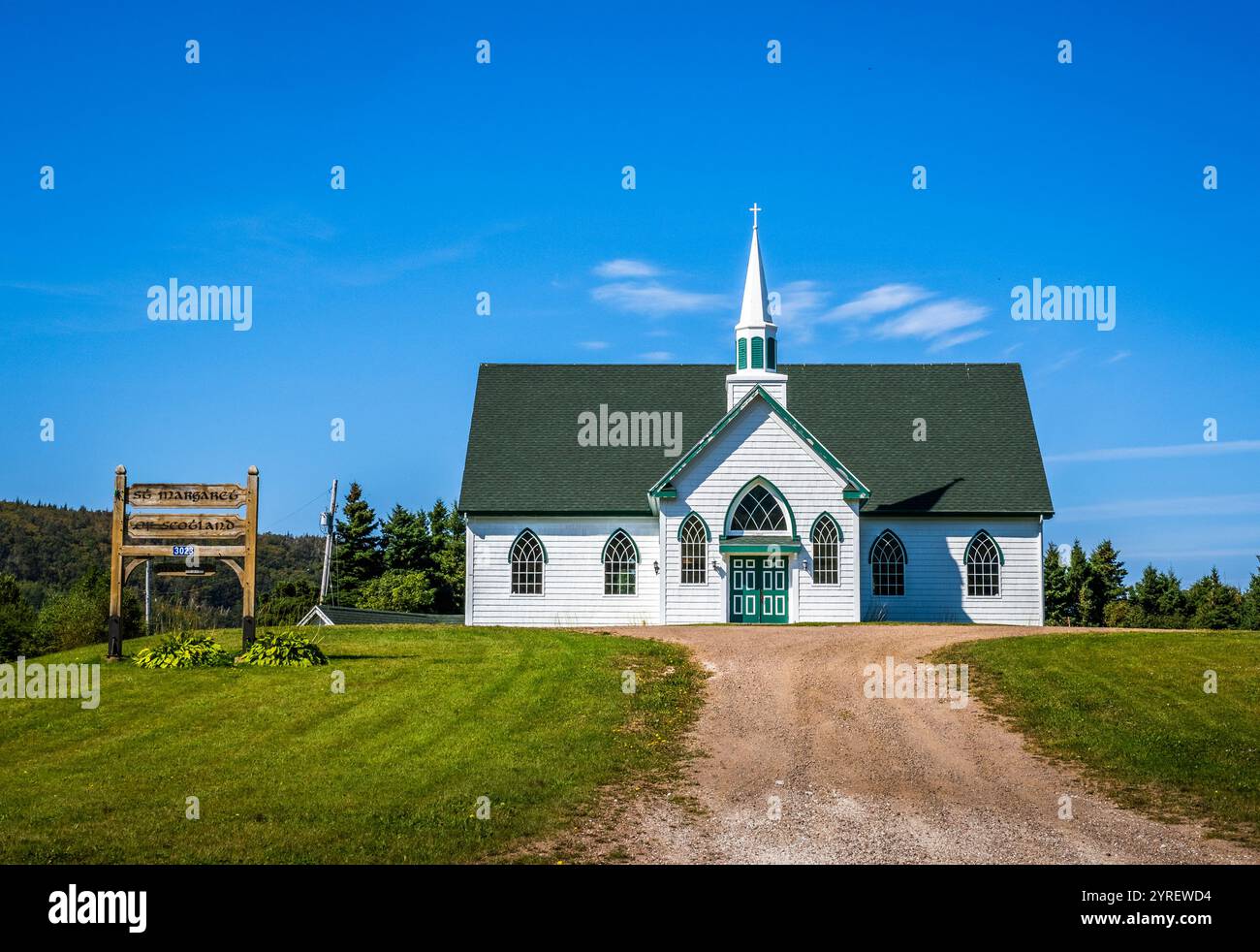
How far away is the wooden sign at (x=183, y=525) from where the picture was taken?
83.9 ft

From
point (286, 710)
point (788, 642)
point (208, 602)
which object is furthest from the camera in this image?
point (208, 602)

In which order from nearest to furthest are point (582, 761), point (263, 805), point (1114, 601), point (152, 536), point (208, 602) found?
point (263, 805)
point (582, 761)
point (152, 536)
point (1114, 601)
point (208, 602)

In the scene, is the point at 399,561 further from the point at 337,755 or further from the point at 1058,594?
the point at 337,755

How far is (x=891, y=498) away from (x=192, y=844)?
103ft

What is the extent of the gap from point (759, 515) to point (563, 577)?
6.96 metres

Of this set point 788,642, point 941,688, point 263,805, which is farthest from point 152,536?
point 941,688

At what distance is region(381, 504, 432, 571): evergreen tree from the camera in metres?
72.2

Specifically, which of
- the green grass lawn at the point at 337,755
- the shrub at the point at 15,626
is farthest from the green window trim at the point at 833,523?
the shrub at the point at 15,626

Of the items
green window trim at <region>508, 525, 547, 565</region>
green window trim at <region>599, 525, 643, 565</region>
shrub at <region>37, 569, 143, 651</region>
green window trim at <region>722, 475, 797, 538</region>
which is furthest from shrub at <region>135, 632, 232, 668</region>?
green window trim at <region>722, 475, 797, 538</region>

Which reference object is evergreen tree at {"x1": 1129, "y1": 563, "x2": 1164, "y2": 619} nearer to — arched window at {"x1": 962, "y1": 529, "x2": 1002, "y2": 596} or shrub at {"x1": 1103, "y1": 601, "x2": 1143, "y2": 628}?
shrub at {"x1": 1103, "y1": 601, "x2": 1143, "y2": 628}

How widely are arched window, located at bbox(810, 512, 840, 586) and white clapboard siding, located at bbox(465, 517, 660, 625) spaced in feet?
17.4

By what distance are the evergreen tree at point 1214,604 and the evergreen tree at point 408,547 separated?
41780 millimetres

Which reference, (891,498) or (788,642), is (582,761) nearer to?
(788,642)

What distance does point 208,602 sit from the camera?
96688 millimetres
